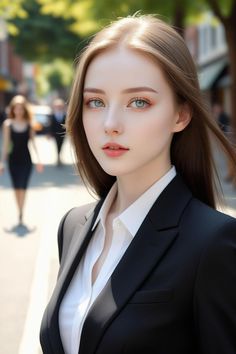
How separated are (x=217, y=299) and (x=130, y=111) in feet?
1.76

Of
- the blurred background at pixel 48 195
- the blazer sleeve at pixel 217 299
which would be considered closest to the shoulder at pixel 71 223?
the blurred background at pixel 48 195

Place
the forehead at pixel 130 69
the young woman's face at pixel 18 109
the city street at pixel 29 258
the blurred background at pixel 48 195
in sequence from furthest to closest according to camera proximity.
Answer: the young woman's face at pixel 18 109 → the blurred background at pixel 48 195 → the city street at pixel 29 258 → the forehead at pixel 130 69

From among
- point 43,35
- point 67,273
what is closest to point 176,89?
point 67,273

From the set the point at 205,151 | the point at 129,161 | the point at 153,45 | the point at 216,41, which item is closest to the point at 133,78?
the point at 153,45

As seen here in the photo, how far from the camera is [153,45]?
1736mm

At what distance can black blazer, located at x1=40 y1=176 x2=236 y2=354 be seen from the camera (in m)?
1.60

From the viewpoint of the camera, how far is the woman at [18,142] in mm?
9750

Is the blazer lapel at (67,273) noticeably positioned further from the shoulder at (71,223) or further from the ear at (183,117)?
the ear at (183,117)

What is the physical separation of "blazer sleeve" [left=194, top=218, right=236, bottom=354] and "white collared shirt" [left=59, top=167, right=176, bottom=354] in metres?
0.29

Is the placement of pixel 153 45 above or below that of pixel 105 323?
above

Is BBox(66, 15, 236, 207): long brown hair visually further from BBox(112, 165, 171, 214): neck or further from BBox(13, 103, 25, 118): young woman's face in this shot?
BBox(13, 103, 25, 118): young woman's face

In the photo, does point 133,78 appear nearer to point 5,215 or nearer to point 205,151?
point 205,151

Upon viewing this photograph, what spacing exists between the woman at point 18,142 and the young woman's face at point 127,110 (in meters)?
7.99

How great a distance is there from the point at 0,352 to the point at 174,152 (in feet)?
10.0
